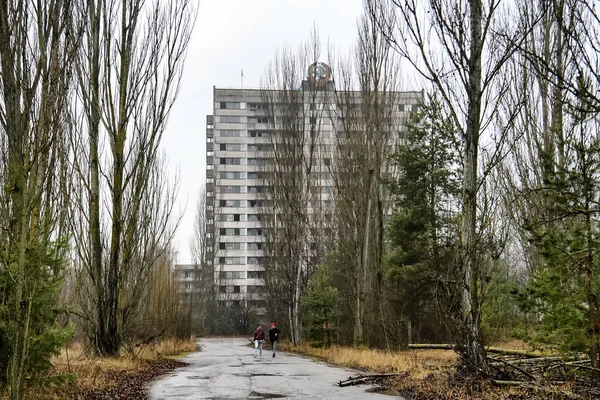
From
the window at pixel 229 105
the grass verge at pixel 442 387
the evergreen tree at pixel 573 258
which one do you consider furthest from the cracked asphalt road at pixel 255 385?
the window at pixel 229 105

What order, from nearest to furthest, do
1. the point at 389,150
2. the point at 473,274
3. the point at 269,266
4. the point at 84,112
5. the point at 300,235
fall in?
the point at 473,274
the point at 84,112
the point at 389,150
the point at 300,235
the point at 269,266

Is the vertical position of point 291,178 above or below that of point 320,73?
below

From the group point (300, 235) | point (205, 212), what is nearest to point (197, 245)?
point (205, 212)

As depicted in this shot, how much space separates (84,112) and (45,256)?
9386 mm

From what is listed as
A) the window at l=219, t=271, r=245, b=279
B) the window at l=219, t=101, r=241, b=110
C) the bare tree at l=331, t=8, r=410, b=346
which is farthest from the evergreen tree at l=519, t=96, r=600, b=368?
the window at l=219, t=101, r=241, b=110

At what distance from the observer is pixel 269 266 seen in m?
36.4

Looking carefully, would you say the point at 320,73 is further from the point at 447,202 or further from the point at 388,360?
the point at 388,360

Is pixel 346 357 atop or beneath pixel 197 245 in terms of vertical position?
beneath

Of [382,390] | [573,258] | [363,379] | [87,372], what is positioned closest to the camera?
[573,258]

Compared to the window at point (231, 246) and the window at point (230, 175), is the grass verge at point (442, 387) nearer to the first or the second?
the window at point (231, 246)

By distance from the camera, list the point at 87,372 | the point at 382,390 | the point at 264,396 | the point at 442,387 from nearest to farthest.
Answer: the point at 442,387, the point at 264,396, the point at 87,372, the point at 382,390

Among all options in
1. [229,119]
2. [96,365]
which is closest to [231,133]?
[229,119]

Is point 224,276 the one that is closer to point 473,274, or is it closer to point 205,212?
point 205,212

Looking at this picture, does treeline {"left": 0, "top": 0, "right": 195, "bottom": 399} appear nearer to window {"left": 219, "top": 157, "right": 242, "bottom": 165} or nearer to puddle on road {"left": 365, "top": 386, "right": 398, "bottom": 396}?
puddle on road {"left": 365, "top": 386, "right": 398, "bottom": 396}
